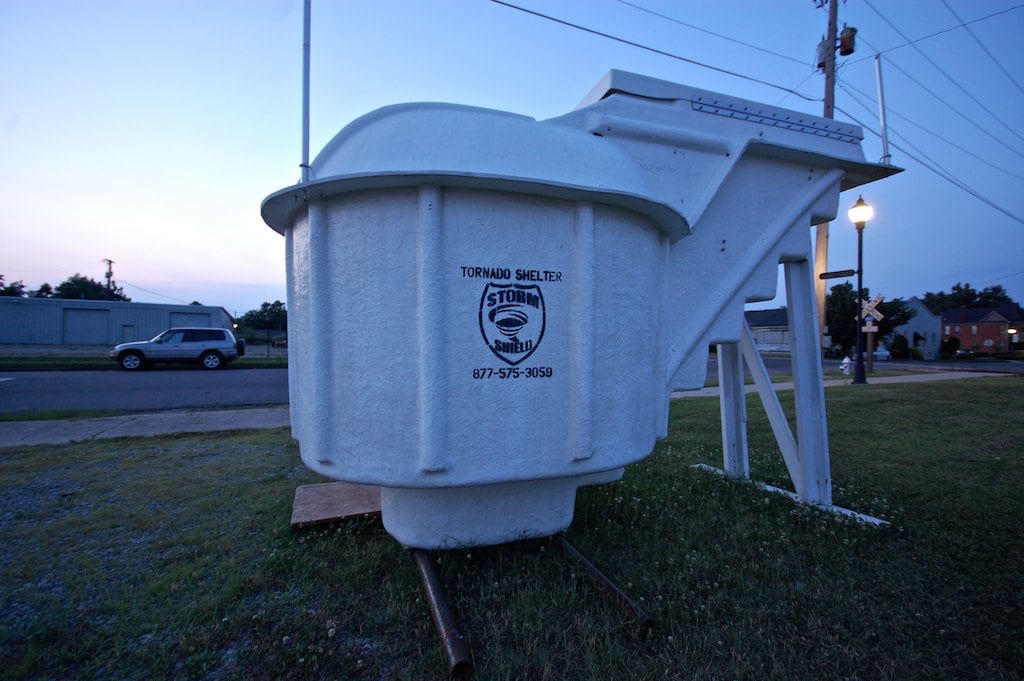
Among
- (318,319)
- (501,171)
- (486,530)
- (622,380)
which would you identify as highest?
(501,171)

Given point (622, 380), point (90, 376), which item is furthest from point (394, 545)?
point (90, 376)

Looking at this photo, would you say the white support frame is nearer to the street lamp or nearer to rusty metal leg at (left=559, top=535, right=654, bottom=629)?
rusty metal leg at (left=559, top=535, right=654, bottom=629)

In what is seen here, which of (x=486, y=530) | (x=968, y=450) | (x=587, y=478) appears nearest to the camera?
(x=486, y=530)

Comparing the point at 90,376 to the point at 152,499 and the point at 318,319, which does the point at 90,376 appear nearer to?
the point at 152,499

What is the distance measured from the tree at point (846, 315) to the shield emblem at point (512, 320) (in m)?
49.8

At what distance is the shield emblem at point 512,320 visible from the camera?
2.49 meters

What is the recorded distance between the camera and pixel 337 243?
8.27ft

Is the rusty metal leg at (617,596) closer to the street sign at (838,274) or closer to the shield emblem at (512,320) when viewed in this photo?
the shield emblem at (512,320)

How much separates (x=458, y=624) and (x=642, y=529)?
1.87 metres

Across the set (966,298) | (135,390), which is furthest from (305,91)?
(966,298)

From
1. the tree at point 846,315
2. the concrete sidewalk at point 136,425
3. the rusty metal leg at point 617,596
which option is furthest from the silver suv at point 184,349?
the tree at point 846,315

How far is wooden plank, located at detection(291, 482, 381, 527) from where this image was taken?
387 cm

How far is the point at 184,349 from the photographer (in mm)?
20500

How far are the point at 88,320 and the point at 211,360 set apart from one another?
1740 cm
